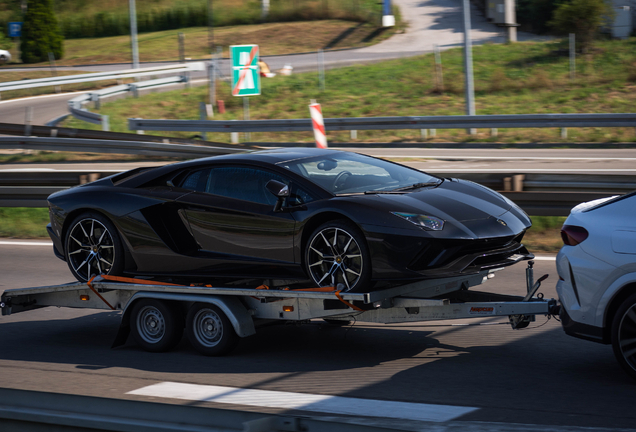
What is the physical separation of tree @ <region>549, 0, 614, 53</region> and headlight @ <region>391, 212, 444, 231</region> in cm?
2696

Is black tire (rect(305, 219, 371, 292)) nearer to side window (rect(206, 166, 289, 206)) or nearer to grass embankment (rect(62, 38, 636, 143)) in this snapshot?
side window (rect(206, 166, 289, 206))

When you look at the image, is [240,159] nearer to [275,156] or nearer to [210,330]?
[275,156]

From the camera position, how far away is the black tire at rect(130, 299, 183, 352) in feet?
21.5

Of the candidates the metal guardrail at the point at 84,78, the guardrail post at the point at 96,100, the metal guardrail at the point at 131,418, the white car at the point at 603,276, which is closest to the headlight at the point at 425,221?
the white car at the point at 603,276

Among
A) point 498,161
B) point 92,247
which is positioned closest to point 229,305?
point 92,247

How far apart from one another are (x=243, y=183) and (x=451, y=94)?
2231cm

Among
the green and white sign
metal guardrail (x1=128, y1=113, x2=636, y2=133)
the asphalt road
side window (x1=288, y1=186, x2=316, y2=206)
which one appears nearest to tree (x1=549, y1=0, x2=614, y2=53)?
metal guardrail (x1=128, y1=113, x2=636, y2=133)

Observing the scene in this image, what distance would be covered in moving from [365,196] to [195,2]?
67.3 m

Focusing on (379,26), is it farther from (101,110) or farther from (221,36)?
(101,110)

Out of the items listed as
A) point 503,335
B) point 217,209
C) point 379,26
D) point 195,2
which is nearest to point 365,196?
point 217,209

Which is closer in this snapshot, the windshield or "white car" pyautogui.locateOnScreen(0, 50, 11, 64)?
the windshield

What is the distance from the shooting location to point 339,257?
582 centimetres

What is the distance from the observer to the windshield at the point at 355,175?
6211 mm

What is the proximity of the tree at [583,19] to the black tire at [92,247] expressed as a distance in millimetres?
26883
